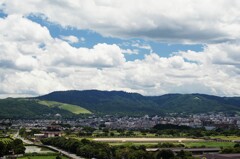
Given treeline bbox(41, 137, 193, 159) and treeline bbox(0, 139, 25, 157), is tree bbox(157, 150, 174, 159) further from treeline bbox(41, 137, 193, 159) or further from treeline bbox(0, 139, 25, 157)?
treeline bbox(0, 139, 25, 157)

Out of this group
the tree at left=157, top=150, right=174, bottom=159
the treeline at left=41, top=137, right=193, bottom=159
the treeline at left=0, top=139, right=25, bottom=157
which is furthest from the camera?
the treeline at left=0, top=139, right=25, bottom=157

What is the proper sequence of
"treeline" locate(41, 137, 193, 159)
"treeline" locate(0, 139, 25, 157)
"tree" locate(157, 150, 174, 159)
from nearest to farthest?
"tree" locate(157, 150, 174, 159), "treeline" locate(41, 137, 193, 159), "treeline" locate(0, 139, 25, 157)

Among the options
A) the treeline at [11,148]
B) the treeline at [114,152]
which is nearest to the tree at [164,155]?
the treeline at [114,152]

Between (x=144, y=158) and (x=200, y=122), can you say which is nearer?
(x=144, y=158)

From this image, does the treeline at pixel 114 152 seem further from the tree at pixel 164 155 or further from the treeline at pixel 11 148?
the treeline at pixel 11 148

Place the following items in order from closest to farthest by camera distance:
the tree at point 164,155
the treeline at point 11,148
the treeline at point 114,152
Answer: the tree at point 164,155 < the treeline at point 114,152 < the treeline at point 11,148

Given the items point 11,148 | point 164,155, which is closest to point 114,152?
point 164,155

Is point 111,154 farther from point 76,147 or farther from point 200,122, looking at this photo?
point 200,122

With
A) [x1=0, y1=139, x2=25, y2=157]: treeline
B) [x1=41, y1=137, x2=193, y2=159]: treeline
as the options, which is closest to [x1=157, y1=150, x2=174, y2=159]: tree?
[x1=41, y1=137, x2=193, y2=159]: treeline

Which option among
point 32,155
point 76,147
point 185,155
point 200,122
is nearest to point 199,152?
point 185,155

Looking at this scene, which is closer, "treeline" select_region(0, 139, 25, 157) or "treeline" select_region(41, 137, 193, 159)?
"treeline" select_region(41, 137, 193, 159)

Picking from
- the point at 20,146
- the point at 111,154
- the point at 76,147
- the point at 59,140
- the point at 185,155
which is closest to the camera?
the point at 185,155
